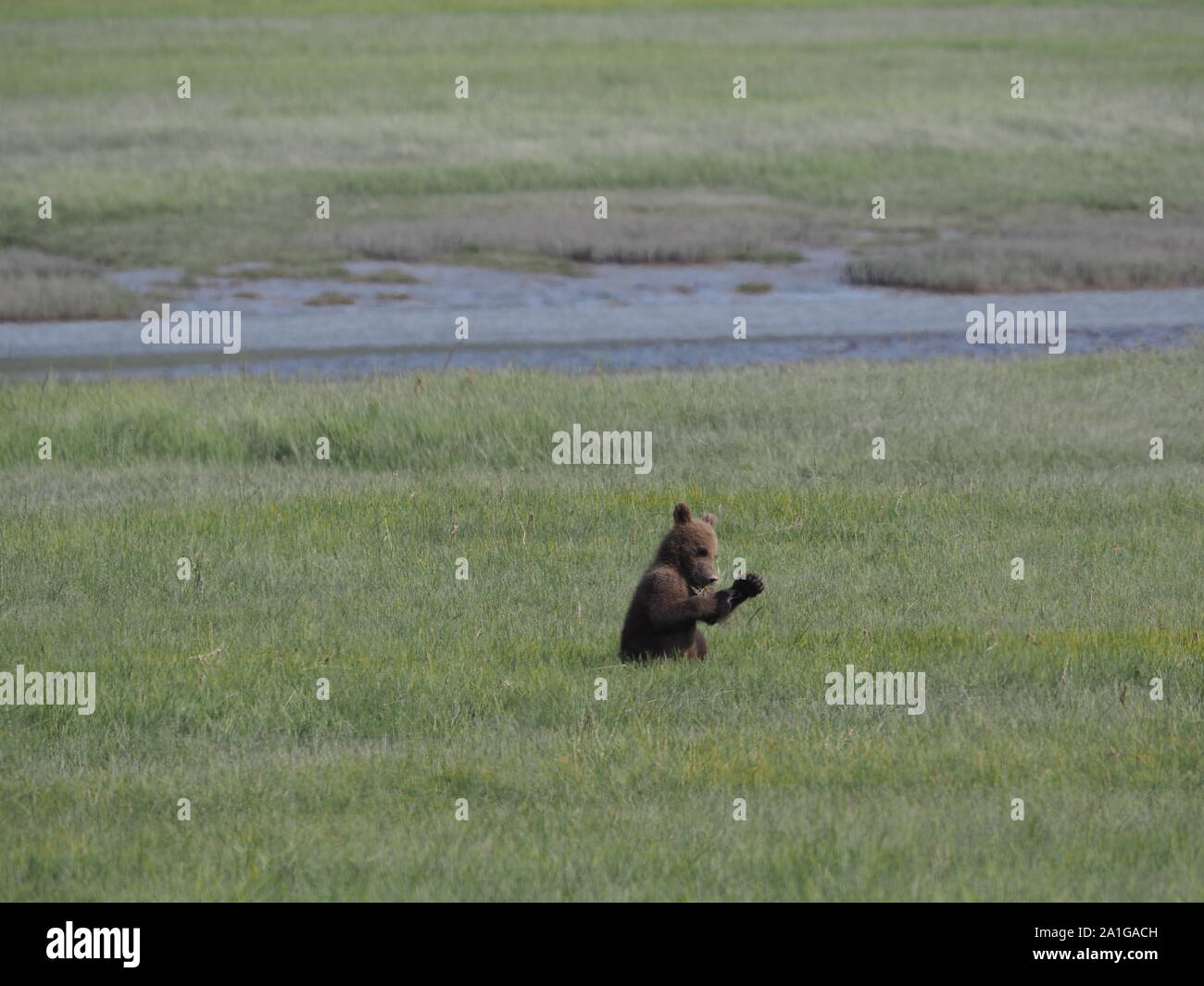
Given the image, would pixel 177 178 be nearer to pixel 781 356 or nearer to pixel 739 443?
pixel 781 356

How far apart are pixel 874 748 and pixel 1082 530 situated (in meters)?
5.58

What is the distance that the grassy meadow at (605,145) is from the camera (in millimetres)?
36125

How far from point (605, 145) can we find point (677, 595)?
38.4 metres

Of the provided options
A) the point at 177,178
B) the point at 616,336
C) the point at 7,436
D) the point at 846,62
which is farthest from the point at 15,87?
the point at 7,436

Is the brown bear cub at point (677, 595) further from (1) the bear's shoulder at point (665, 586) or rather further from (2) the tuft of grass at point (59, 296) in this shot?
(2) the tuft of grass at point (59, 296)

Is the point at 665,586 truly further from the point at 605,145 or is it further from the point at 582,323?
the point at 605,145

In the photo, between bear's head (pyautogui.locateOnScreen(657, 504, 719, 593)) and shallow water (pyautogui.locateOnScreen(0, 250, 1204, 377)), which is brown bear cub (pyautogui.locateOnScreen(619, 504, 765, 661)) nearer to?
bear's head (pyautogui.locateOnScreen(657, 504, 719, 593))

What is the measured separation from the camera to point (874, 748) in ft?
27.2

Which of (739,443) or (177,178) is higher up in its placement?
(177,178)

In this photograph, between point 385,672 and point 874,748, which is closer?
point 874,748

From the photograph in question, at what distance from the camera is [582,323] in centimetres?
3027

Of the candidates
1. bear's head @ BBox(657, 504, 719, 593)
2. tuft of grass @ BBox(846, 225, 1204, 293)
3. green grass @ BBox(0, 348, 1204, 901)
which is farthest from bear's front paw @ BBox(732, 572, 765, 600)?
tuft of grass @ BBox(846, 225, 1204, 293)

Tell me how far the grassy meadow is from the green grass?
1662cm

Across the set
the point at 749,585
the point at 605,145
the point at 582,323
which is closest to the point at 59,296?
the point at 582,323
